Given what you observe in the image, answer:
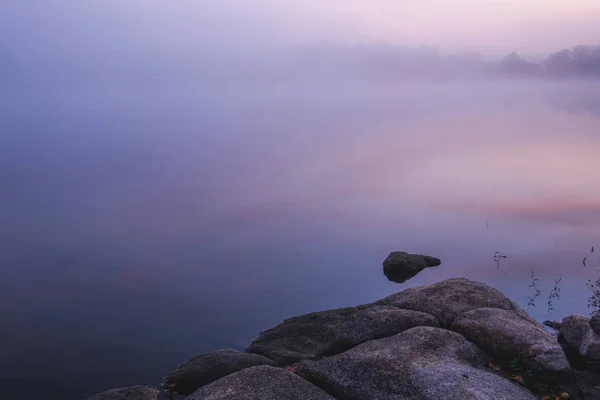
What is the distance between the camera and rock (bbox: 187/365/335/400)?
10758 mm

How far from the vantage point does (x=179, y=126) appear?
110375 millimetres

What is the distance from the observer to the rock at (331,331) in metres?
14.6

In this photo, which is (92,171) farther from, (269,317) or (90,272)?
(269,317)

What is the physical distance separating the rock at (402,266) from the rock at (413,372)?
1291 cm

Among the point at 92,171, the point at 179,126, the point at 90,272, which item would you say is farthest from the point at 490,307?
the point at 179,126

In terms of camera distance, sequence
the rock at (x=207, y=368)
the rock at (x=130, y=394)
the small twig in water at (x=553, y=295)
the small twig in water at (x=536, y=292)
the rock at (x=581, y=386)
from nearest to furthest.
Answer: the rock at (x=130, y=394) < the rock at (x=581, y=386) < the rock at (x=207, y=368) < the small twig in water at (x=553, y=295) < the small twig in water at (x=536, y=292)

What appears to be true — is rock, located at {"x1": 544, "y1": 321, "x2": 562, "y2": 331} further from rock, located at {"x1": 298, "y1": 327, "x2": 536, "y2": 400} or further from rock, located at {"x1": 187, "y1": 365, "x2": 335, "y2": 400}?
rock, located at {"x1": 187, "y1": 365, "x2": 335, "y2": 400}

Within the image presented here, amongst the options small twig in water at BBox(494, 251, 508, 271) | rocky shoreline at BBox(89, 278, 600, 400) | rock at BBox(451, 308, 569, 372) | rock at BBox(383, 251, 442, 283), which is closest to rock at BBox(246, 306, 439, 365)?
rocky shoreline at BBox(89, 278, 600, 400)

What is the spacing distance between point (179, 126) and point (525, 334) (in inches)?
4096

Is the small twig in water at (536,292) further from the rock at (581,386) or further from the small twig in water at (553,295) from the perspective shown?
the rock at (581,386)

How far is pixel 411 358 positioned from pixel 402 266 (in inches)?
578

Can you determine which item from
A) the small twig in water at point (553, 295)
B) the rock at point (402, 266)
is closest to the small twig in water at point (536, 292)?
the small twig in water at point (553, 295)

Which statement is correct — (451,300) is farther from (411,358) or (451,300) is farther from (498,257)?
(498,257)

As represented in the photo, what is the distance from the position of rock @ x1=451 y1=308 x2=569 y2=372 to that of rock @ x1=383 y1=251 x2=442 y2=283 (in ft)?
37.5
